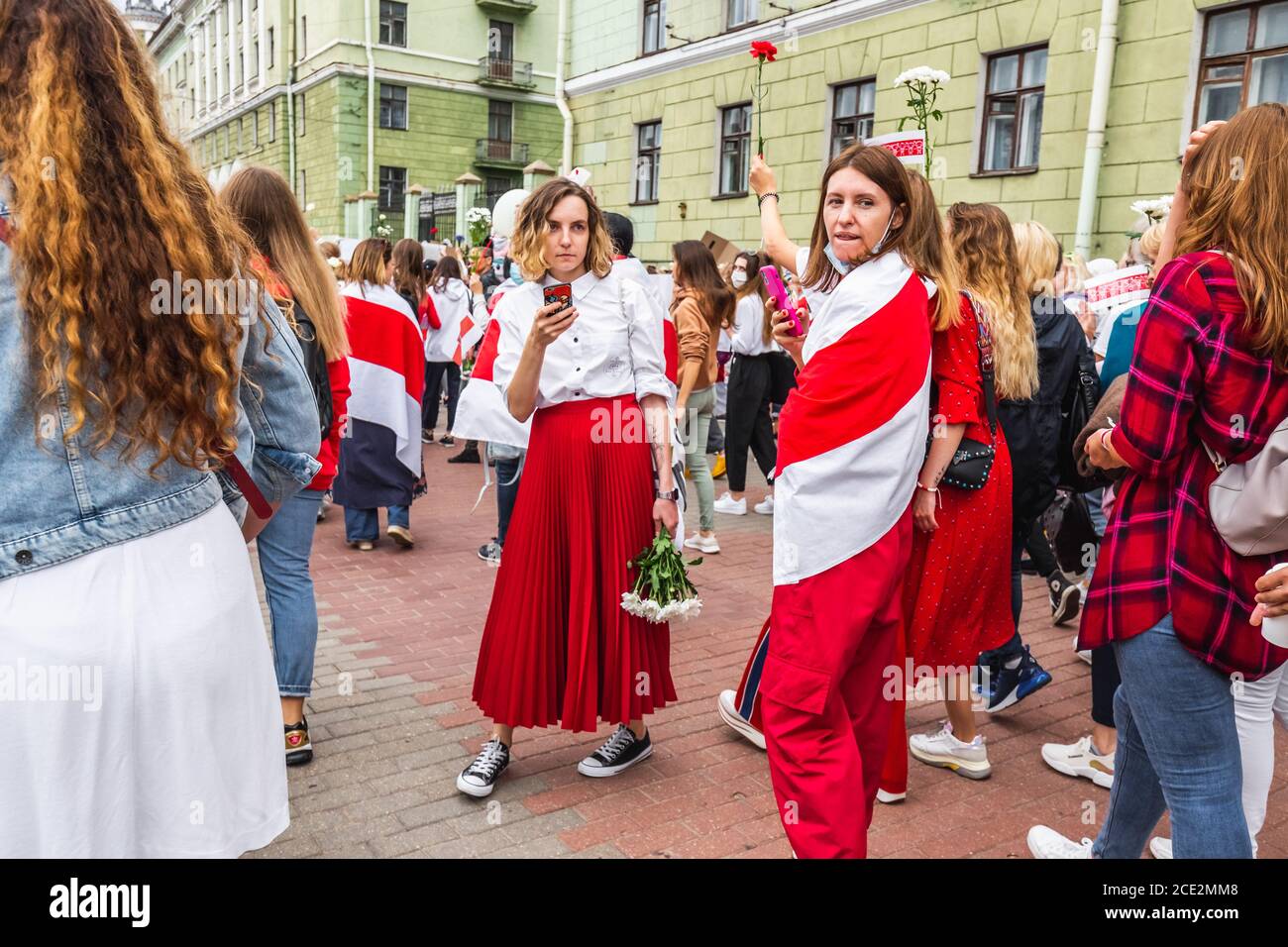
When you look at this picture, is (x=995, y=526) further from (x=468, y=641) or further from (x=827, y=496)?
(x=468, y=641)

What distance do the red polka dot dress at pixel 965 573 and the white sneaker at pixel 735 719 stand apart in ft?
2.46

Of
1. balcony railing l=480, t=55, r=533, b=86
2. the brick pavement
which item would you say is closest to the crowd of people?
the brick pavement

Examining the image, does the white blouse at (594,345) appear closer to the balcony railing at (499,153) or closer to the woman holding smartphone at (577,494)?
the woman holding smartphone at (577,494)

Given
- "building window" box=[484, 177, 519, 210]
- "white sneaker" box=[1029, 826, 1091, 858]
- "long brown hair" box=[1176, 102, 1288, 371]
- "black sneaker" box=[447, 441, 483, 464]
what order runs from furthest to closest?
"building window" box=[484, 177, 519, 210] < "black sneaker" box=[447, 441, 483, 464] < "white sneaker" box=[1029, 826, 1091, 858] < "long brown hair" box=[1176, 102, 1288, 371]

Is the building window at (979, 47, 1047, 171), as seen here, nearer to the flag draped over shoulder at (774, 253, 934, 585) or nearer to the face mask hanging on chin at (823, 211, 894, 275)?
the face mask hanging on chin at (823, 211, 894, 275)

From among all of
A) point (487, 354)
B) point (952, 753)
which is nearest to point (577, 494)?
point (487, 354)

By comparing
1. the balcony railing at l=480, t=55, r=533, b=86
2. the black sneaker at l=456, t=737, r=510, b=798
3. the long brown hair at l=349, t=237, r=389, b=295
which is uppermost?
the balcony railing at l=480, t=55, r=533, b=86

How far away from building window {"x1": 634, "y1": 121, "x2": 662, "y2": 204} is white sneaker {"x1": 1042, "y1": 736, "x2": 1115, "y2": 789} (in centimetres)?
1741

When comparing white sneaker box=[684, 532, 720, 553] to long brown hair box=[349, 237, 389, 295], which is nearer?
long brown hair box=[349, 237, 389, 295]

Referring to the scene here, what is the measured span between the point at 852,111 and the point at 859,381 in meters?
14.6

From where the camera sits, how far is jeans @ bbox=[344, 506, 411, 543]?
283 inches

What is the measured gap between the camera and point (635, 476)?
12.2 feet

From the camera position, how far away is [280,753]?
194 centimetres
